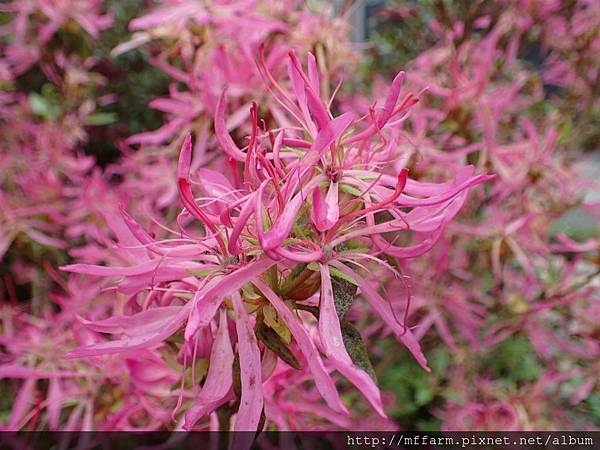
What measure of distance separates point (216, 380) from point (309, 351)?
5 centimetres

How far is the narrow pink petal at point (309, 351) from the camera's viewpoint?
0.28 metres

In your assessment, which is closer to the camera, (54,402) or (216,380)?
(216,380)

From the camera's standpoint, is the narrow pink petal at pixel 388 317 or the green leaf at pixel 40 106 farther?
the green leaf at pixel 40 106

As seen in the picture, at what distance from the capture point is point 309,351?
29 cm

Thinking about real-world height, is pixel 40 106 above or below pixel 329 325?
below

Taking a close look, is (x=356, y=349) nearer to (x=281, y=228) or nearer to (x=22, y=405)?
(x=281, y=228)

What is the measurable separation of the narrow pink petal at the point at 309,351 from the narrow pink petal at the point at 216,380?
1.2 inches

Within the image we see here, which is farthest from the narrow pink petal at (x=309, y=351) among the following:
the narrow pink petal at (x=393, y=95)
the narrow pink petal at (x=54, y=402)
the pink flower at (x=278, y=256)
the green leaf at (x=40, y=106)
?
the green leaf at (x=40, y=106)

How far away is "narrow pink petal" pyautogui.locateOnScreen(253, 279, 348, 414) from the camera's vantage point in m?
0.28

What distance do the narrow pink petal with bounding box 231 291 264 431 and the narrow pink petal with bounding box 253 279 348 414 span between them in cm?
2

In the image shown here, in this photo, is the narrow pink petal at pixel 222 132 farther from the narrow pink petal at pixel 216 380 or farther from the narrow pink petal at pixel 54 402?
the narrow pink petal at pixel 54 402

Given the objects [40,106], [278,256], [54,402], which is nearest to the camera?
[278,256]

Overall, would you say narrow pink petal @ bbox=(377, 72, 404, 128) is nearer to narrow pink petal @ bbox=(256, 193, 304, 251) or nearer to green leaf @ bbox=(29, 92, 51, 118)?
narrow pink petal @ bbox=(256, 193, 304, 251)

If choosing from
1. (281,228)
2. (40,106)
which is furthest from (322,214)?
(40,106)
